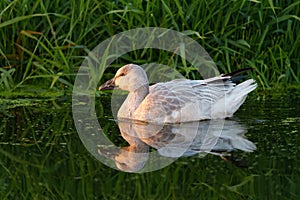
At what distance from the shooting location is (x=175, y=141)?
20.3 feet

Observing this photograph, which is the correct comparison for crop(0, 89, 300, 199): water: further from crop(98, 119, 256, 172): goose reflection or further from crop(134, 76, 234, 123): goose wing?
crop(134, 76, 234, 123): goose wing

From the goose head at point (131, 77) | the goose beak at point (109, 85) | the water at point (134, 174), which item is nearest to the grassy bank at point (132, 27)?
the goose beak at point (109, 85)

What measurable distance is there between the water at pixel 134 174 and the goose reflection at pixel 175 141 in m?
0.09

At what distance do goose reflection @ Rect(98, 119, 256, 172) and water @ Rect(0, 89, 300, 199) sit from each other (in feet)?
0.31

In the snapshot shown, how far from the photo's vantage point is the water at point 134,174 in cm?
498

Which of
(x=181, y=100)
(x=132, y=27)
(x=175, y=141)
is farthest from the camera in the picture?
(x=132, y=27)

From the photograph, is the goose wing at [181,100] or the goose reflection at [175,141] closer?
the goose reflection at [175,141]

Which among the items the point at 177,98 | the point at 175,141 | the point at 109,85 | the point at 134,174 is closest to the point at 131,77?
the point at 109,85

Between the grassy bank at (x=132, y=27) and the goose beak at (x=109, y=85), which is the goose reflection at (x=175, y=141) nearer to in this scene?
the goose beak at (x=109, y=85)

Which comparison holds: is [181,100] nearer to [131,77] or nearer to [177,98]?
[177,98]

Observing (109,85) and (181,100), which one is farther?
(109,85)

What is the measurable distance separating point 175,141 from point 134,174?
84cm

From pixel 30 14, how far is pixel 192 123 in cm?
193

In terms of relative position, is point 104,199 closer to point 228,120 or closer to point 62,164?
point 62,164
